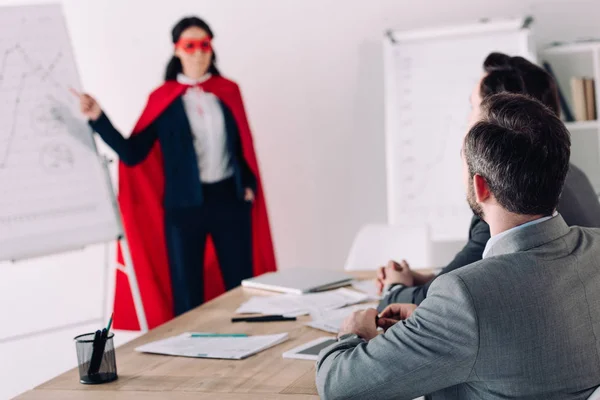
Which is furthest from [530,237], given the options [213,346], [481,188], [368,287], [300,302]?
[368,287]

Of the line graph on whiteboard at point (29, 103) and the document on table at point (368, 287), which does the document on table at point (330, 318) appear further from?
the line graph on whiteboard at point (29, 103)

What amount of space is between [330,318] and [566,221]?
2.17 feet

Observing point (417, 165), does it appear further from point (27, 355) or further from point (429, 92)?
point (27, 355)

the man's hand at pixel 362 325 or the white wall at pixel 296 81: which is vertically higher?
the white wall at pixel 296 81

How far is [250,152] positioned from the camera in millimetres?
4043

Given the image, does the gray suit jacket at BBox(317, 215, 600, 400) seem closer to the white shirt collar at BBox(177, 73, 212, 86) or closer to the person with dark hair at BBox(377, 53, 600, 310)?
the person with dark hair at BBox(377, 53, 600, 310)

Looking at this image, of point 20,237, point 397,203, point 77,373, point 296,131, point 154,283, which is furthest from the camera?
point 296,131

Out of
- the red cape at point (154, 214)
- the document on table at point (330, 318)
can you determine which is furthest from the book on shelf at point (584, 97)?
the document on table at point (330, 318)

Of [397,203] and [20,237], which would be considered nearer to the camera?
[20,237]

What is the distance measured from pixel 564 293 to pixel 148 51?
13.0 feet

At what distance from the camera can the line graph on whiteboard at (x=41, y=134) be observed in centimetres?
323

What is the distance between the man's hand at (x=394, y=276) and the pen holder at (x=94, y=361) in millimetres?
918

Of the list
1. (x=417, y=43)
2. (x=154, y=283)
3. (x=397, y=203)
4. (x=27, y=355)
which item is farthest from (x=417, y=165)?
(x=27, y=355)

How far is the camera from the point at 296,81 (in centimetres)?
474
